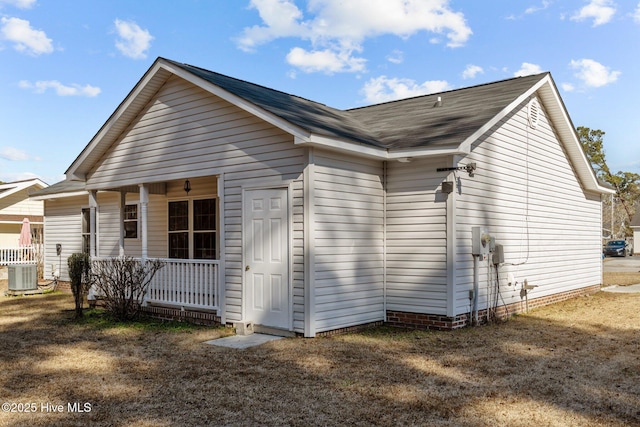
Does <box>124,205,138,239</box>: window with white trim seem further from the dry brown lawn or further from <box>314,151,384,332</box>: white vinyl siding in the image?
<box>314,151,384,332</box>: white vinyl siding

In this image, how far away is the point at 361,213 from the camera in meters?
8.88

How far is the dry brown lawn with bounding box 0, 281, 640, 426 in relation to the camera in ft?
15.9

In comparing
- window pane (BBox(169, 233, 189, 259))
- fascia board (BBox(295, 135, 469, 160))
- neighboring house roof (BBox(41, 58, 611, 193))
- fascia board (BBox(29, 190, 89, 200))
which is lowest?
window pane (BBox(169, 233, 189, 259))

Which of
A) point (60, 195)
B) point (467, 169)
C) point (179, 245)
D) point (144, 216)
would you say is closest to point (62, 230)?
point (60, 195)

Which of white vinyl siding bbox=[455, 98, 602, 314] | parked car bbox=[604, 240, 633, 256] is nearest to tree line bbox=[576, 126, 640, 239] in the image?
parked car bbox=[604, 240, 633, 256]

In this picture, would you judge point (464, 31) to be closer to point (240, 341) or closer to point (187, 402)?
point (240, 341)

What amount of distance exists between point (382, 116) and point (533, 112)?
3120 millimetres

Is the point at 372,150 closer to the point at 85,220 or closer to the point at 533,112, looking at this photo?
the point at 533,112

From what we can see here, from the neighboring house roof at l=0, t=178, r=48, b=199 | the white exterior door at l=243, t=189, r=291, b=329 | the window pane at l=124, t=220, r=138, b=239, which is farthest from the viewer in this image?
the neighboring house roof at l=0, t=178, r=48, b=199

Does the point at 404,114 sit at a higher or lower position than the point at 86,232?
higher

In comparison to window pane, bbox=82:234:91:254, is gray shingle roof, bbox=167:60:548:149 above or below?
above

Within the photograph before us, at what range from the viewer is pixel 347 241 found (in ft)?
28.3

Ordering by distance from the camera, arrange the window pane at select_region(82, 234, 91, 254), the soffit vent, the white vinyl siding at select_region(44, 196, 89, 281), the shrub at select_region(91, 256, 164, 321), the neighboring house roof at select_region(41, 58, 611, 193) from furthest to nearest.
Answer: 1. the white vinyl siding at select_region(44, 196, 89, 281)
2. the window pane at select_region(82, 234, 91, 254)
3. the soffit vent
4. the shrub at select_region(91, 256, 164, 321)
5. the neighboring house roof at select_region(41, 58, 611, 193)

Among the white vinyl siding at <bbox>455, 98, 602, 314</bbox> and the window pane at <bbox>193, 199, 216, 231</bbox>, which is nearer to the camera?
the white vinyl siding at <bbox>455, 98, 602, 314</bbox>
